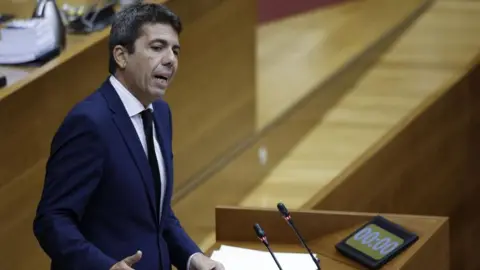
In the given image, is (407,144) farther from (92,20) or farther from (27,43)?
(27,43)

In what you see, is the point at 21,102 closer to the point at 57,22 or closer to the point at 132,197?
the point at 57,22

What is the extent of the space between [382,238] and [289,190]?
0.71m

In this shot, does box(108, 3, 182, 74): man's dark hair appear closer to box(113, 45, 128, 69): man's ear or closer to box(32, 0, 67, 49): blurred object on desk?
box(113, 45, 128, 69): man's ear

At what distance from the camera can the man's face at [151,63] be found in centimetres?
88

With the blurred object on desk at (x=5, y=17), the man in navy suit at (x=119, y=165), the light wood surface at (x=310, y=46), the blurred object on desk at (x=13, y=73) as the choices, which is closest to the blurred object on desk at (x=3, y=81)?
the blurred object on desk at (x=13, y=73)

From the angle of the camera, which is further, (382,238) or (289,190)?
(289,190)

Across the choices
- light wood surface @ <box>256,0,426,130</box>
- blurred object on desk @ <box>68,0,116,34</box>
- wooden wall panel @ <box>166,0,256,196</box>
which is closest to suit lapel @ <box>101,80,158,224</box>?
blurred object on desk @ <box>68,0,116,34</box>

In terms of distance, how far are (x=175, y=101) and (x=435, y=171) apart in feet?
2.21

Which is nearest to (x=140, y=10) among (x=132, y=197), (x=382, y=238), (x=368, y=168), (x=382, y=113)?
(x=132, y=197)

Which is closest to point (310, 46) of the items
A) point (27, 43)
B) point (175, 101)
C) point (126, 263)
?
point (175, 101)

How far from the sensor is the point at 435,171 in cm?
212

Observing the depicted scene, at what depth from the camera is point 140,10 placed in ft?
2.90

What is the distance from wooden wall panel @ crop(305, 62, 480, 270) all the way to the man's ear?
86 cm

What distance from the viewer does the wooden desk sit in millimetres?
1262
